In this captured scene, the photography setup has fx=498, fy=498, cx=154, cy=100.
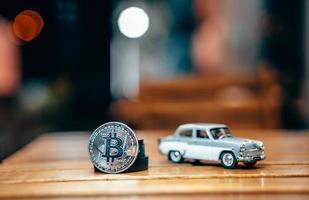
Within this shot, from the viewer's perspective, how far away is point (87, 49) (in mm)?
5156

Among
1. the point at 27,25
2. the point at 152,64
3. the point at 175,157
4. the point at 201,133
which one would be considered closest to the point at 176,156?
the point at 175,157

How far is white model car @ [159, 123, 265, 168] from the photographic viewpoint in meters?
1.39

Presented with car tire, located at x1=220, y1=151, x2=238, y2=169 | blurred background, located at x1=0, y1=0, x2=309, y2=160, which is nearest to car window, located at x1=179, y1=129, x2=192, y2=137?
car tire, located at x1=220, y1=151, x2=238, y2=169

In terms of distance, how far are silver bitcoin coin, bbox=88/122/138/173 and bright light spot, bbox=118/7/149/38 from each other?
4302 millimetres

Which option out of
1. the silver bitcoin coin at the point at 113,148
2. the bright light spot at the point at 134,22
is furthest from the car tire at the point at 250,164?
the bright light spot at the point at 134,22

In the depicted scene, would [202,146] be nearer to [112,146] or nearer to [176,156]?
[176,156]

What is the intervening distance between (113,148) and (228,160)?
332mm

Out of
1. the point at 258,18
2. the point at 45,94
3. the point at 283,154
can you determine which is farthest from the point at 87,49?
the point at 283,154

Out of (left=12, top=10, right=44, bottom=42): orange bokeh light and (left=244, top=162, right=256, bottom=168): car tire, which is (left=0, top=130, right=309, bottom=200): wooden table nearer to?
(left=244, top=162, right=256, bottom=168): car tire

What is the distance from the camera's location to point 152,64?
5738 mm

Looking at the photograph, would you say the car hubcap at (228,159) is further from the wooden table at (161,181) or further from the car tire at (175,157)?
the car tire at (175,157)

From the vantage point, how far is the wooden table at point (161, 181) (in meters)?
1.15

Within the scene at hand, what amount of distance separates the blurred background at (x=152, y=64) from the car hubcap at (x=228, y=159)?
7.76 ft

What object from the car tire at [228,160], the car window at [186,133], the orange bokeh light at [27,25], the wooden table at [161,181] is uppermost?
the orange bokeh light at [27,25]
